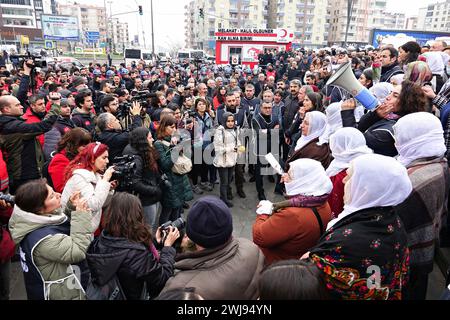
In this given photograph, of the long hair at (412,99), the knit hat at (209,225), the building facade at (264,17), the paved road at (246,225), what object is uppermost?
the building facade at (264,17)

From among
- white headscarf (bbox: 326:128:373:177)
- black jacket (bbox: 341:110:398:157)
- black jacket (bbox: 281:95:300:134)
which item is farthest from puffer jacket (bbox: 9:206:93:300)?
black jacket (bbox: 281:95:300:134)

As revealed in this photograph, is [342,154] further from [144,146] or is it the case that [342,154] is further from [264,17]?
[264,17]

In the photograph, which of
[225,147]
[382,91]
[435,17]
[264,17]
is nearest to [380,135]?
[382,91]

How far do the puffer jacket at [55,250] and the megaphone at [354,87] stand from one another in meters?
3.13

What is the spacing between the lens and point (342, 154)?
9.85 feet

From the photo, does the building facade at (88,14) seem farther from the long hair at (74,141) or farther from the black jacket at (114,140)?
the long hair at (74,141)

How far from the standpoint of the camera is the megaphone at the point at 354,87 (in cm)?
355

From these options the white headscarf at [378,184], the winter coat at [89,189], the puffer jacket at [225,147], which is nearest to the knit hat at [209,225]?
the white headscarf at [378,184]

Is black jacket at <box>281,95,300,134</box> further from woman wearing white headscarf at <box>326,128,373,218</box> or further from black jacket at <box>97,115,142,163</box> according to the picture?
black jacket at <box>97,115,142,163</box>

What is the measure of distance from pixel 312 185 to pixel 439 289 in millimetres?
2194

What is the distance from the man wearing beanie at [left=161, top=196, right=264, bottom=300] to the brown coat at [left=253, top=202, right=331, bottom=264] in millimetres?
393

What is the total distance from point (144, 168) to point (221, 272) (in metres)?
2.27

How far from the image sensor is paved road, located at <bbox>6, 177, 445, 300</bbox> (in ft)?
11.1

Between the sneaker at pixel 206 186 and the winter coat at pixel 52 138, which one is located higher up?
the winter coat at pixel 52 138
